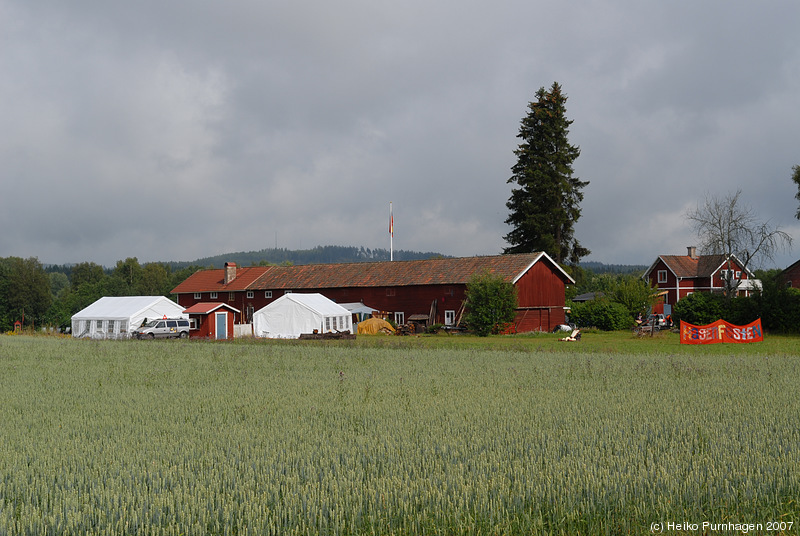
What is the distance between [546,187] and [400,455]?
1917 inches

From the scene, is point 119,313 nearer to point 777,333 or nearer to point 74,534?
point 777,333

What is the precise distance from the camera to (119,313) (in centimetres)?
5459

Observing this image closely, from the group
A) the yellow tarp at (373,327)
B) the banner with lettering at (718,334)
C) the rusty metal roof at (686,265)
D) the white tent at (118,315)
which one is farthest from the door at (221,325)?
→ the rusty metal roof at (686,265)

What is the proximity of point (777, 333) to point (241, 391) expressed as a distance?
3551 centimetres

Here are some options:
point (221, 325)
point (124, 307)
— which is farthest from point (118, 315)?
point (221, 325)

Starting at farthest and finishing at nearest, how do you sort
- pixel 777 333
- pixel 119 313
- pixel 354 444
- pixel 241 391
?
pixel 119 313 < pixel 777 333 < pixel 241 391 < pixel 354 444

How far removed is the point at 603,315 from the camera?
45750mm

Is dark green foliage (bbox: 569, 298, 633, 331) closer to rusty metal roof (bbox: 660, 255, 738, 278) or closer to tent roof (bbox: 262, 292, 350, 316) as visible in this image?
tent roof (bbox: 262, 292, 350, 316)

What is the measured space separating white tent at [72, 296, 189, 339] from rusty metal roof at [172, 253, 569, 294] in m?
6.41

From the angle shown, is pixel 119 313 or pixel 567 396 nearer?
pixel 567 396

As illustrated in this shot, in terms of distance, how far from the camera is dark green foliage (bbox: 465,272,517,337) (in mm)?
43000

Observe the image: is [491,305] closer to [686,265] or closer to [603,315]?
[603,315]

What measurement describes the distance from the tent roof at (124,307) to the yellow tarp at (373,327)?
1878 centimetres

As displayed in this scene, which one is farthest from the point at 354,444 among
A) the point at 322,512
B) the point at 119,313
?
the point at 119,313
